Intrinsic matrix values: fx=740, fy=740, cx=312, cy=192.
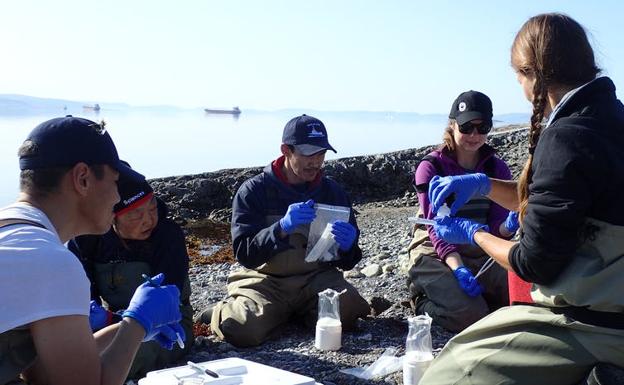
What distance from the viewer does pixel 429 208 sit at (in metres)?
5.98

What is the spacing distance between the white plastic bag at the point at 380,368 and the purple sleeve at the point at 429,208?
1253 mm

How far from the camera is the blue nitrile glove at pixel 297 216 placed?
5426 mm

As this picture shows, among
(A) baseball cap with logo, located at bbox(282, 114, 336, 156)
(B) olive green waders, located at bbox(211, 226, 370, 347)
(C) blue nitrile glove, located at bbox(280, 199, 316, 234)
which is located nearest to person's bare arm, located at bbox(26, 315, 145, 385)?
(C) blue nitrile glove, located at bbox(280, 199, 316, 234)

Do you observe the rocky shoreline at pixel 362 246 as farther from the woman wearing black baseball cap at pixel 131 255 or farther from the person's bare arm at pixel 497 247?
the person's bare arm at pixel 497 247

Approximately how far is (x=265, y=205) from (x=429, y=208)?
1323 millimetres

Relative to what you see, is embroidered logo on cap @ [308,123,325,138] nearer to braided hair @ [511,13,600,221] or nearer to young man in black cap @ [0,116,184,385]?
braided hair @ [511,13,600,221]

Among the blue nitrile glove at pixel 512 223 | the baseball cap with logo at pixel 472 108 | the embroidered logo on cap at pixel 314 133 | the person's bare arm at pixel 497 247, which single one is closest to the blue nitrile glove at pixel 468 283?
the blue nitrile glove at pixel 512 223

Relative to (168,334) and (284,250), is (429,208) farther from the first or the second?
(168,334)

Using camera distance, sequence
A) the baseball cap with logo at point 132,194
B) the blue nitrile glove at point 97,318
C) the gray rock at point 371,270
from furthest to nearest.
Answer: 1. the gray rock at point 371,270
2. the baseball cap with logo at point 132,194
3. the blue nitrile glove at point 97,318

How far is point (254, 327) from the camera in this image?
5.54m

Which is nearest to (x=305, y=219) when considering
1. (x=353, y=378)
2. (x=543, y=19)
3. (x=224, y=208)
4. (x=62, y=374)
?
(x=353, y=378)

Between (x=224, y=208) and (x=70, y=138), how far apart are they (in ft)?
43.8

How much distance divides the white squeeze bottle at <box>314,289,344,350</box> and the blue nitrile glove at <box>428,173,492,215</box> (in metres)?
1.05

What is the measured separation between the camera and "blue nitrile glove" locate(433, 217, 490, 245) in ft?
14.3
